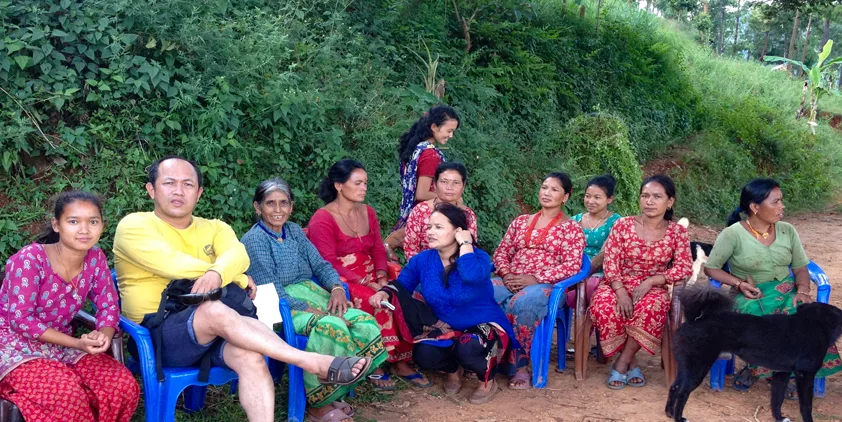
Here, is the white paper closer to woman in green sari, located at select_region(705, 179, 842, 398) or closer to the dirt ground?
the dirt ground

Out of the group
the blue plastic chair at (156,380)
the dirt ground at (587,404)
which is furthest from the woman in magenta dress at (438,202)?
the blue plastic chair at (156,380)

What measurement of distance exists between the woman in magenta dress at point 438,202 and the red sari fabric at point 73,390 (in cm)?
206

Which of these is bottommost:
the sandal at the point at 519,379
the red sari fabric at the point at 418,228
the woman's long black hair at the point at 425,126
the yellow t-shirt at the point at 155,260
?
the sandal at the point at 519,379

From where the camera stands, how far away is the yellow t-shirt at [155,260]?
130 inches

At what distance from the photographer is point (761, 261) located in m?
4.41

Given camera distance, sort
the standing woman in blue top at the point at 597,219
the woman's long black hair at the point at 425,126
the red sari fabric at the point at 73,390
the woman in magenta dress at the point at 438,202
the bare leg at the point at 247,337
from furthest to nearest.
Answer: the woman's long black hair at the point at 425,126
the standing woman in blue top at the point at 597,219
the woman in magenta dress at the point at 438,202
the bare leg at the point at 247,337
the red sari fabric at the point at 73,390

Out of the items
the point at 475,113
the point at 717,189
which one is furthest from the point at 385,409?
the point at 717,189

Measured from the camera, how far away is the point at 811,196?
13.7m

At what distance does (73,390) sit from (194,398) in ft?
2.98

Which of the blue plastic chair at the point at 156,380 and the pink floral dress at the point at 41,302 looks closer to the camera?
the pink floral dress at the point at 41,302

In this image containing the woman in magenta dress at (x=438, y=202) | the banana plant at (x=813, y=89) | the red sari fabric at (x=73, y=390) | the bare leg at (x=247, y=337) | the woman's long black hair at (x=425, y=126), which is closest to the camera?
the red sari fabric at (x=73, y=390)

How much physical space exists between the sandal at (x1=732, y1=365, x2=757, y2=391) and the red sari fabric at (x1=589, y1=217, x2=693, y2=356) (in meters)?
0.55

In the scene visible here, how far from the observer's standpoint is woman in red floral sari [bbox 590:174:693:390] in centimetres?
430

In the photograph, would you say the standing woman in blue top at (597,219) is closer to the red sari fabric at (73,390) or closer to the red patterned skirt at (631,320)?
the red patterned skirt at (631,320)
